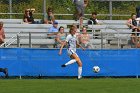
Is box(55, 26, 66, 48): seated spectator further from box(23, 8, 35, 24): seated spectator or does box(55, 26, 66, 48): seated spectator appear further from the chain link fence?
the chain link fence

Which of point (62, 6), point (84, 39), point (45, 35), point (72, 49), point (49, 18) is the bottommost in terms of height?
point (72, 49)

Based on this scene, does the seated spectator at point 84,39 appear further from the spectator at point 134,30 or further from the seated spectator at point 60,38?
the spectator at point 134,30

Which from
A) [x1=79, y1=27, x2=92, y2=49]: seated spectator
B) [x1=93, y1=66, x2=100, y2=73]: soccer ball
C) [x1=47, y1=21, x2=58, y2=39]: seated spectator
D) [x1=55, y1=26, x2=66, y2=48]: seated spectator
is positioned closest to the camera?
[x1=93, y1=66, x2=100, y2=73]: soccer ball

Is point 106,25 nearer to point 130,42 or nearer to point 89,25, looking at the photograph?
point 89,25

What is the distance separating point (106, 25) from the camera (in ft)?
100.0

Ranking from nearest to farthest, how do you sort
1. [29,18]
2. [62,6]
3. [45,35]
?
1. [45,35]
2. [29,18]
3. [62,6]

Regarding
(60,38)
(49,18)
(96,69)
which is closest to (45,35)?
(60,38)

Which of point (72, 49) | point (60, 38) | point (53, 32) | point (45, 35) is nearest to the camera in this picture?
point (72, 49)

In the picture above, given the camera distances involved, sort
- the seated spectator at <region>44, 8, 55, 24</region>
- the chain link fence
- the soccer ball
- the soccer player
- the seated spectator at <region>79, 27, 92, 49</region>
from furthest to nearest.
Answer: the chain link fence → the seated spectator at <region>44, 8, 55, 24</region> → the seated spectator at <region>79, 27, 92, 49</region> → the soccer ball → the soccer player

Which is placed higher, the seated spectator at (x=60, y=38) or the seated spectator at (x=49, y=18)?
the seated spectator at (x=49, y=18)

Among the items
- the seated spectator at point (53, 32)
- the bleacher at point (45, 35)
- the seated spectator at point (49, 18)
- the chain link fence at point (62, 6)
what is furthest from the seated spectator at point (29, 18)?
the chain link fence at point (62, 6)

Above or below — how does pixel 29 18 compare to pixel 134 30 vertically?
above

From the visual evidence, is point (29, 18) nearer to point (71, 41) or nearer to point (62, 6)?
point (71, 41)

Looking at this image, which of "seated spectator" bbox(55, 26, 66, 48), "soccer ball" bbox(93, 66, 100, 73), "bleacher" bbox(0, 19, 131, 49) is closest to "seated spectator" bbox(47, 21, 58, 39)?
"bleacher" bbox(0, 19, 131, 49)
